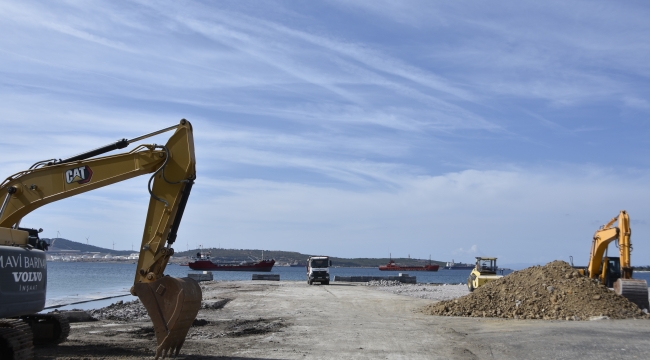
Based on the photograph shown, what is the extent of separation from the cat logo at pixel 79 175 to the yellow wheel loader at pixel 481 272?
89.3 ft

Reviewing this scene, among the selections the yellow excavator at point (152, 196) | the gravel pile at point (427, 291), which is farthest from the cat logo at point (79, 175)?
the gravel pile at point (427, 291)

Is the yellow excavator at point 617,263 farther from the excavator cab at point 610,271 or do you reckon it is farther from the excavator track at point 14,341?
the excavator track at point 14,341

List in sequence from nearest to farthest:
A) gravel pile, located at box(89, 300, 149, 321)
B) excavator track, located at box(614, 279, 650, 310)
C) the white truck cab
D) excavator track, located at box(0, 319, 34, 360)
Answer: excavator track, located at box(0, 319, 34, 360), gravel pile, located at box(89, 300, 149, 321), excavator track, located at box(614, 279, 650, 310), the white truck cab

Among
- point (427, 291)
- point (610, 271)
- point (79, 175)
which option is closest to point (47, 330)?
point (79, 175)

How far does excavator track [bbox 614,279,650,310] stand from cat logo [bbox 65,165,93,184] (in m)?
19.3

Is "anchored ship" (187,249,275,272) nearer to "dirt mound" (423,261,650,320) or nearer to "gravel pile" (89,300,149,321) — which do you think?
"gravel pile" (89,300,149,321)

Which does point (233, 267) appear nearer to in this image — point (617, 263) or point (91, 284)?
point (91, 284)

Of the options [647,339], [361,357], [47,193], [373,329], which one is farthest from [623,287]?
[47,193]

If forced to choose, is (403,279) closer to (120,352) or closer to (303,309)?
(303,309)

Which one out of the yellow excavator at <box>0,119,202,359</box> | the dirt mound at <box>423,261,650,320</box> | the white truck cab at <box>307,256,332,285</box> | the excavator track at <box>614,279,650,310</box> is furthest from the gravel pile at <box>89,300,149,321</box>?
the white truck cab at <box>307,256,332,285</box>

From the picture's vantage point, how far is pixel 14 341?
32.1 feet

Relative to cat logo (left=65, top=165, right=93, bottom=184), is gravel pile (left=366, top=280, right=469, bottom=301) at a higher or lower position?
lower

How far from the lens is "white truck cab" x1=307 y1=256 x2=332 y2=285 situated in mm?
51656

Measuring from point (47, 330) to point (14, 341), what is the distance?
428 cm
